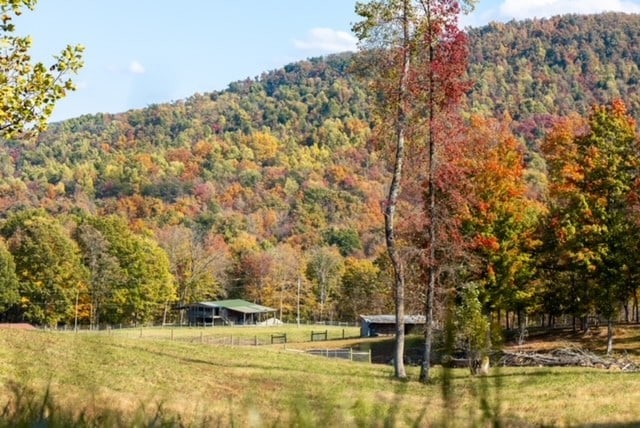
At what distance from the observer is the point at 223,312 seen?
102375 millimetres

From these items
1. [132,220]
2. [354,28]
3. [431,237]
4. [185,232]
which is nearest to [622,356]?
[431,237]

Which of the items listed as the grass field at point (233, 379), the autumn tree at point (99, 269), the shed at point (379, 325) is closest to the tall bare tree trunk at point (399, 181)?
the grass field at point (233, 379)

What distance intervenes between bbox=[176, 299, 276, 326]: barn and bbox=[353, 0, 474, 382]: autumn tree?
2877 inches

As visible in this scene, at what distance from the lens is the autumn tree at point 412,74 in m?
27.1

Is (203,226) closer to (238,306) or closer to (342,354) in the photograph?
(238,306)

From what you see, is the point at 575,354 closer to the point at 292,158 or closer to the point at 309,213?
the point at 309,213

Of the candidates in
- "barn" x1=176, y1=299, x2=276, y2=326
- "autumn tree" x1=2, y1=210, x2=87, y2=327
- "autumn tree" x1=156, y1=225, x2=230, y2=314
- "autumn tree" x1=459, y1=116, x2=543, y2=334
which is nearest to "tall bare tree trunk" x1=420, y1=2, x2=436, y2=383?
"autumn tree" x1=459, y1=116, x2=543, y2=334

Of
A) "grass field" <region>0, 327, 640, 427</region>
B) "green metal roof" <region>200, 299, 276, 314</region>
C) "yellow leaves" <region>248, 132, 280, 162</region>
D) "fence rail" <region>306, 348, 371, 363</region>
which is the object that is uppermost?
"yellow leaves" <region>248, 132, 280, 162</region>

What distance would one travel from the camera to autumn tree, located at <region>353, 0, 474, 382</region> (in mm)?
27125

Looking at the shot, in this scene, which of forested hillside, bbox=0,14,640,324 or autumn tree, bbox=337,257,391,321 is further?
autumn tree, bbox=337,257,391,321

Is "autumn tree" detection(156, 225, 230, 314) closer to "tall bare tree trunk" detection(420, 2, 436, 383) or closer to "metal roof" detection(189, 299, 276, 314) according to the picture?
"metal roof" detection(189, 299, 276, 314)

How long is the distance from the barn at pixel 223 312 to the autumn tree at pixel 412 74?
2877 inches

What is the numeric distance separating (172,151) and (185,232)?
285 ft

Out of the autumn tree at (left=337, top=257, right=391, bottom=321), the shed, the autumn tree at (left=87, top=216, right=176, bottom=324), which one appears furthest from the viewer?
the autumn tree at (left=337, top=257, right=391, bottom=321)
